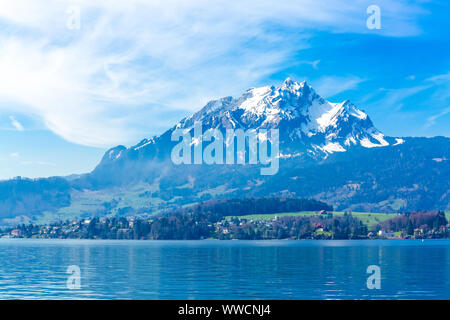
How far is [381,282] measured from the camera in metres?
85.0

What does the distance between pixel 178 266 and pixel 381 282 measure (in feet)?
153
